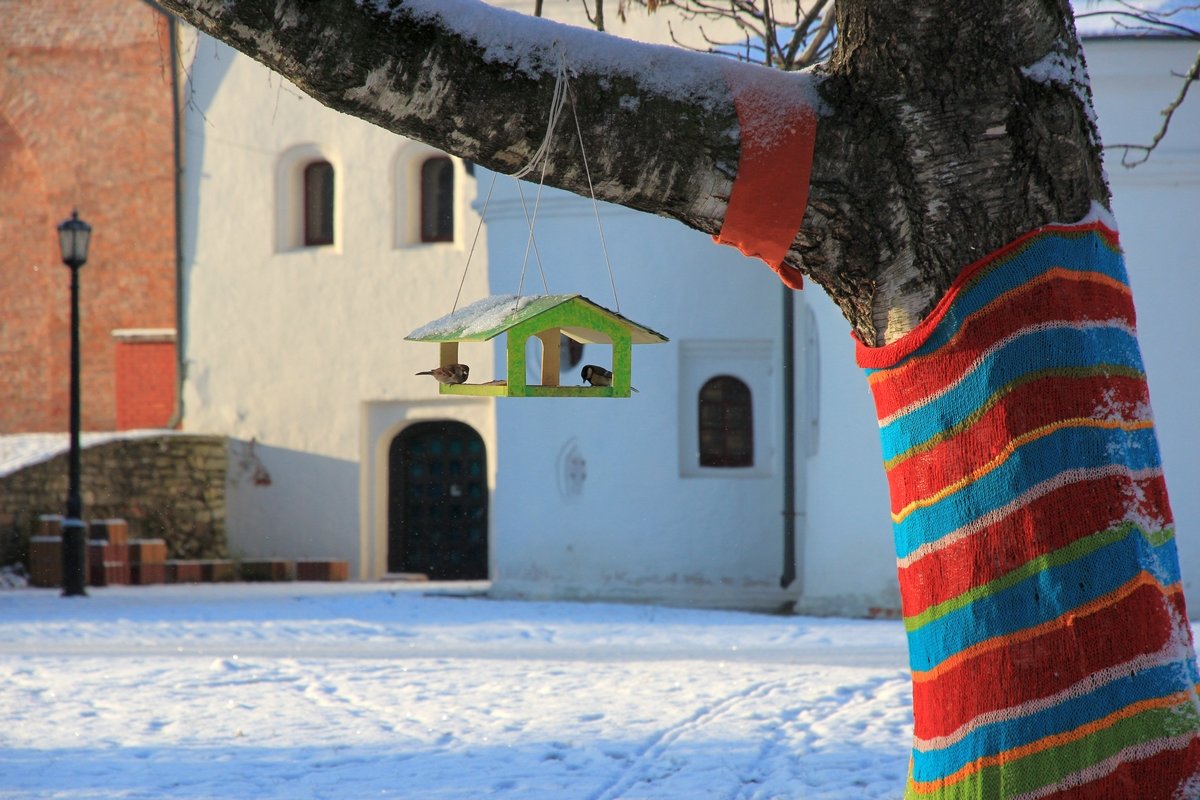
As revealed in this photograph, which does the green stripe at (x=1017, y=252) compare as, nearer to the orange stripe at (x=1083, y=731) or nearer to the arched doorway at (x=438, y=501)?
the orange stripe at (x=1083, y=731)

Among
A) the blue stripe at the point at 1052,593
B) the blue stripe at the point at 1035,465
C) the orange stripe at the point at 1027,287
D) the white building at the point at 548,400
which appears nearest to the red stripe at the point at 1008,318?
the orange stripe at the point at 1027,287

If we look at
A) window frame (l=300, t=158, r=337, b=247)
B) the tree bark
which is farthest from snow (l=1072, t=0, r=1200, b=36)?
window frame (l=300, t=158, r=337, b=247)

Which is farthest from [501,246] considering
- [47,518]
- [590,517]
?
[47,518]

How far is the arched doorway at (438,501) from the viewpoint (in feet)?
61.4

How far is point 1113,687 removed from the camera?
10.2ft

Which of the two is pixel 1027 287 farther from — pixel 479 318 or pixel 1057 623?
pixel 479 318

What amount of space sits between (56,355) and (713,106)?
20277 mm

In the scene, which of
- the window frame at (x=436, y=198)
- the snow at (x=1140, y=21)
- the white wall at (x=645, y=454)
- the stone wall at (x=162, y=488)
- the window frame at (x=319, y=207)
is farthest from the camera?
the window frame at (x=319, y=207)

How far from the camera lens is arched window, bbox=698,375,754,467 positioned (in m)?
14.8

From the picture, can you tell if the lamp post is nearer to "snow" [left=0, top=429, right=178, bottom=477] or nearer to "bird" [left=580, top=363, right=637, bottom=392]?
"snow" [left=0, top=429, right=178, bottom=477]

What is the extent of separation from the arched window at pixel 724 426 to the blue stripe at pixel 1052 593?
11539mm

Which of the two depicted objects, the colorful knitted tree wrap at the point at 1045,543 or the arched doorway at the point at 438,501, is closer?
the colorful knitted tree wrap at the point at 1045,543

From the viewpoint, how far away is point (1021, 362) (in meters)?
3.15

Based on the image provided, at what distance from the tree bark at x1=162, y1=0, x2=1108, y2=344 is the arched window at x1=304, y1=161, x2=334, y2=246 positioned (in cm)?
1661
